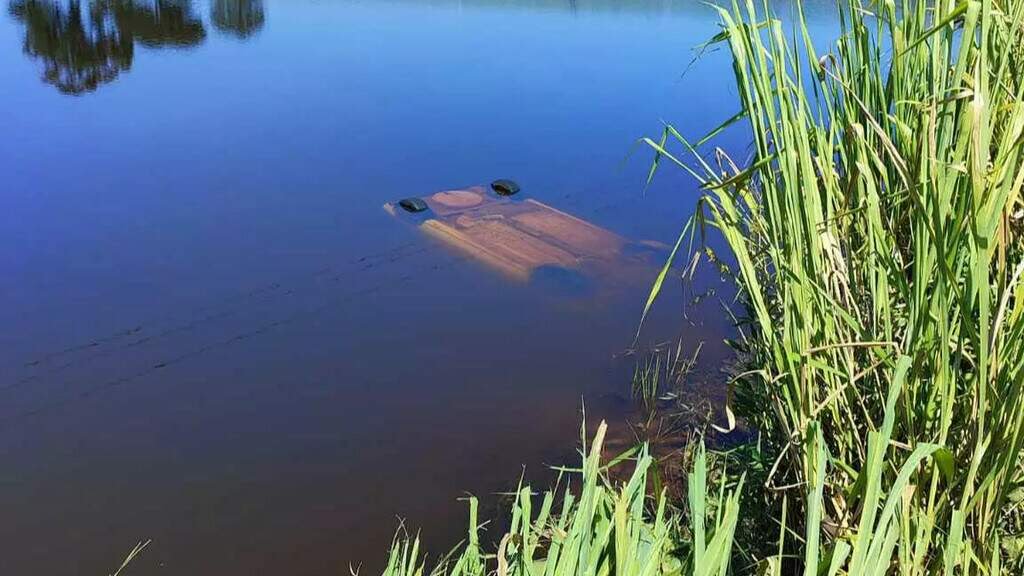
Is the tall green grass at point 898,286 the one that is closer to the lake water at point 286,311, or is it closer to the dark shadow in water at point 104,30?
the lake water at point 286,311

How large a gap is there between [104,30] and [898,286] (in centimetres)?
1072

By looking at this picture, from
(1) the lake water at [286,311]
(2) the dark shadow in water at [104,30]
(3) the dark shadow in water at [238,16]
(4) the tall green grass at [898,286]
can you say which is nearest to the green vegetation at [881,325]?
(4) the tall green grass at [898,286]

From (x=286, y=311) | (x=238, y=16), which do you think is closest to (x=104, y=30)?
(x=238, y=16)

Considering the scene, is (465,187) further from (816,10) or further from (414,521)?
(816,10)

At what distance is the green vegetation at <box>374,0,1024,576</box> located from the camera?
1064 millimetres

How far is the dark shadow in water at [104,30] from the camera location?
8539mm

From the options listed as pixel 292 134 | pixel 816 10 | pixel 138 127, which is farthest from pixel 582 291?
pixel 816 10

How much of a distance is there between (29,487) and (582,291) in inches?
103

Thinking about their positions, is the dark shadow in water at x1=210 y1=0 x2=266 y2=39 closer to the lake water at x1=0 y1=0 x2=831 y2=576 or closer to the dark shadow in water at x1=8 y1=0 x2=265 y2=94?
the dark shadow in water at x1=8 y1=0 x2=265 y2=94

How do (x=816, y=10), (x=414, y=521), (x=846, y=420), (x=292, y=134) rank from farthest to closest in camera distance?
(x=816, y=10) → (x=292, y=134) → (x=414, y=521) → (x=846, y=420)

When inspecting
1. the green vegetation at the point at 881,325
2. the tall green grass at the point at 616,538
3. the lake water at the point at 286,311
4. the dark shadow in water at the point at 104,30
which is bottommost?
the lake water at the point at 286,311

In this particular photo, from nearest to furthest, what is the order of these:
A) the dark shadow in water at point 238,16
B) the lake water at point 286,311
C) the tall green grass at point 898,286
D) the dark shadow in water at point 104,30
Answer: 1. the tall green grass at point 898,286
2. the lake water at point 286,311
3. the dark shadow in water at point 104,30
4. the dark shadow in water at point 238,16

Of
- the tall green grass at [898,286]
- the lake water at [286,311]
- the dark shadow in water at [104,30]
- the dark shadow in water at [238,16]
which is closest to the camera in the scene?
the tall green grass at [898,286]

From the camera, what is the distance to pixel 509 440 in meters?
3.45
